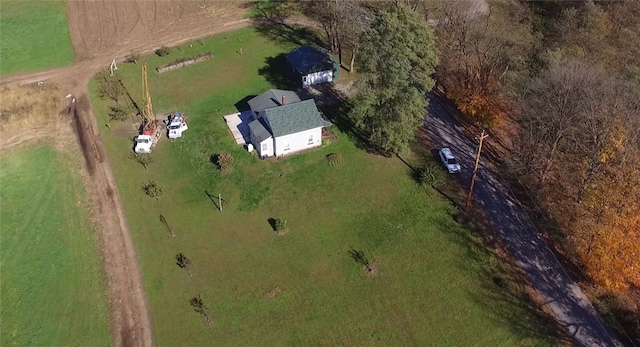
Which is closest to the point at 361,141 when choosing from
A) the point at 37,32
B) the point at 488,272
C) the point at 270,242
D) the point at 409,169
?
the point at 409,169

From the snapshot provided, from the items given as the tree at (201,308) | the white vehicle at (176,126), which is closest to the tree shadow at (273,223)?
the tree at (201,308)

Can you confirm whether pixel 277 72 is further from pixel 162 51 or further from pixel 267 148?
pixel 267 148

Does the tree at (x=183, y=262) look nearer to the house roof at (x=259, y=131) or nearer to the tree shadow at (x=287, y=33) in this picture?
the house roof at (x=259, y=131)

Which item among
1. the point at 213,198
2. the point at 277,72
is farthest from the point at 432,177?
the point at 277,72

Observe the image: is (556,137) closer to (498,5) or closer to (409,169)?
(409,169)

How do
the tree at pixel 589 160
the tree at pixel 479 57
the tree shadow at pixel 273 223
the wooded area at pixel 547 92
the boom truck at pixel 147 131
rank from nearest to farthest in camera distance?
the tree at pixel 589 160
the wooded area at pixel 547 92
the tree shadow at pixel 273 223
the boom truck at pixel 147 131
the tree at pixel 479 57

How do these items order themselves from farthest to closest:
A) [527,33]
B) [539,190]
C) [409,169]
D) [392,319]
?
[527,33], [409,169], [539,190], [392,319]

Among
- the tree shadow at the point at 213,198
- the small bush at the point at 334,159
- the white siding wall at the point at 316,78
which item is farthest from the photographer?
the white siding wall at the point at 316,78
